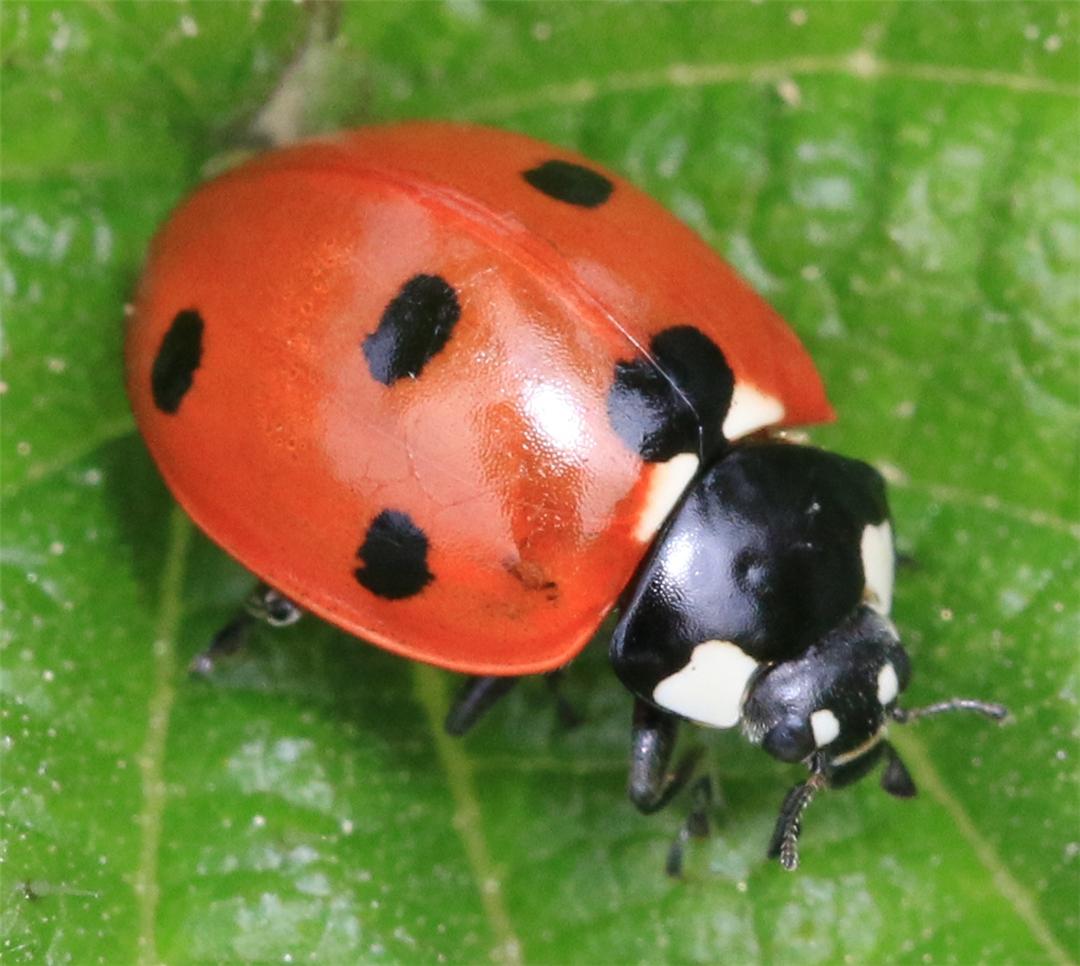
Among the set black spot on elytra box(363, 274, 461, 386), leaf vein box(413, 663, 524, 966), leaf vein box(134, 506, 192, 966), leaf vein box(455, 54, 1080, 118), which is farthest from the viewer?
leaf vein box(455, 54, 1080, 118)

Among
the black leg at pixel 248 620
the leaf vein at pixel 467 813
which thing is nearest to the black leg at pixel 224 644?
the black leg at pixel 248 620

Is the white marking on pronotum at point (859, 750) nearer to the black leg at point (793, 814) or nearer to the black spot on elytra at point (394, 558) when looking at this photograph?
the black leg at point (793, 814)

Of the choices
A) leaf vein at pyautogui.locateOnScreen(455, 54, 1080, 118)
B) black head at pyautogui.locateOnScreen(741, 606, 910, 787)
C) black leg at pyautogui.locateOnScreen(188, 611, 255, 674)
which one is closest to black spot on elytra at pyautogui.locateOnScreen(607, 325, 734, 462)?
black head at pyautogui.locateOnScreen(741, 606, 910, 787)

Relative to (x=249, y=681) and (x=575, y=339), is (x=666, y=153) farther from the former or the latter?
(x=249, y=681)

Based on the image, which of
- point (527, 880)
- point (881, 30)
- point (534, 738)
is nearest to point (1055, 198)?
point (881, 30)

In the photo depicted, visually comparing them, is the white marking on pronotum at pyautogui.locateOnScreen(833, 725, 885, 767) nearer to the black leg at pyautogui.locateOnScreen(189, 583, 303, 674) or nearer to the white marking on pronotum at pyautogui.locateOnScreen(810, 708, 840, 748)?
the white marking on pronotum at pyautogui.locateOnScreen(810, 708, 840, 748)

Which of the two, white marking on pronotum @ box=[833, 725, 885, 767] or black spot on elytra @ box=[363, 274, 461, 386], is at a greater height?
black spot on elytra @ box=[363, 274, 461, 386]
